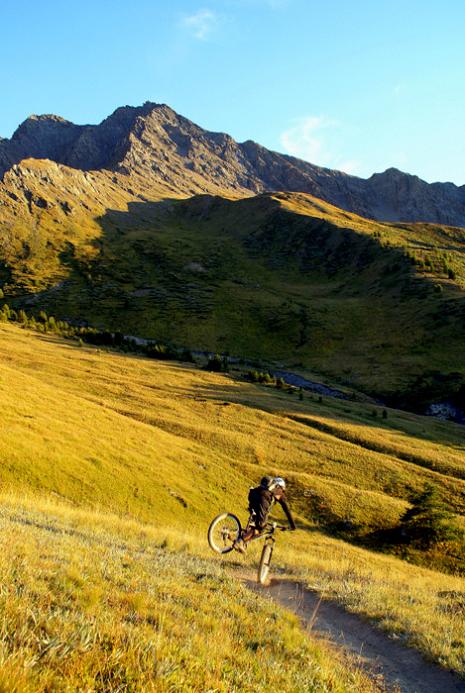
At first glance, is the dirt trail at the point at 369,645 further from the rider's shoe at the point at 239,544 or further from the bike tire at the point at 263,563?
the rider's shoe at the point at 239,544

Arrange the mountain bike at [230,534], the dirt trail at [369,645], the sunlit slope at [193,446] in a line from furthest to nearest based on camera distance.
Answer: the sunlit slope at [193,446]
the mountain bike at [230,534]
the dirt trail at [369,645]

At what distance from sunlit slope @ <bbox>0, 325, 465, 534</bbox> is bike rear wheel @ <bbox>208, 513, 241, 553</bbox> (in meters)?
14.3

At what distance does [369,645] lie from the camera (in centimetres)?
1134

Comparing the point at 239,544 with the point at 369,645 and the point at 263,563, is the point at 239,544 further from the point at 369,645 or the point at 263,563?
the point at 369,645

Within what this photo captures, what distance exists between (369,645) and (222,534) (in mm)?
5072

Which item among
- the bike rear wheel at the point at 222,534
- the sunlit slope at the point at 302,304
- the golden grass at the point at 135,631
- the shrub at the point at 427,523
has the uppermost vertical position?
the sunlit slope at the point at 302,304

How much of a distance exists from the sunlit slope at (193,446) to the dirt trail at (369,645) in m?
15.1

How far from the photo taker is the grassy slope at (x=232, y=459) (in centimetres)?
1923

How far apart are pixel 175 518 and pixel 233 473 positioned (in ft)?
34.3

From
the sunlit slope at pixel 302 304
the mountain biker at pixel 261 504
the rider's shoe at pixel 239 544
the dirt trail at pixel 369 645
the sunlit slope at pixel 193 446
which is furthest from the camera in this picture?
the sunlit slope at pixel 302 304

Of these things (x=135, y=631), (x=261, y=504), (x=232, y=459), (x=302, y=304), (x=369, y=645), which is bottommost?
(x=232, y=459)

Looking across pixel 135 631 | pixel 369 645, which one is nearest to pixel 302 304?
pixel 369 645

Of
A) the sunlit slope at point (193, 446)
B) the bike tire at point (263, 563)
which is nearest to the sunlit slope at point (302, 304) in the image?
the sunlit slope at point (193, 446)

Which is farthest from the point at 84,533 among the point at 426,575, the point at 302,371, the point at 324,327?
the point at 324,327
